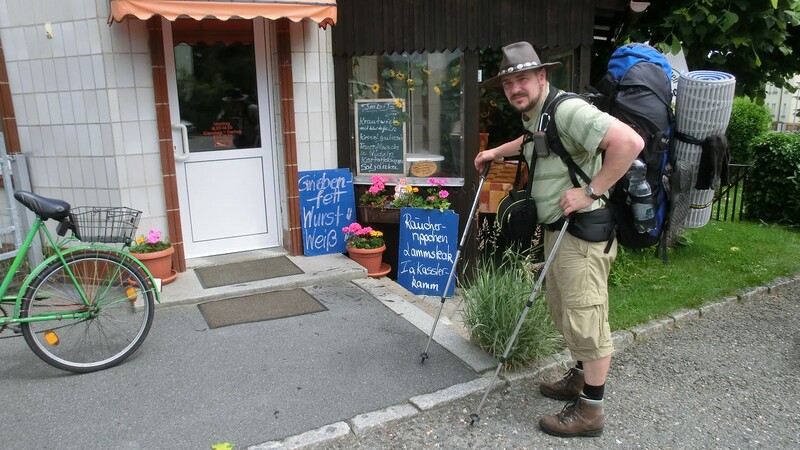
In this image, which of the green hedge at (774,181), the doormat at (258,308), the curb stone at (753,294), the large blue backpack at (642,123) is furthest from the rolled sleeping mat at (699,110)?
the green hedge at (774,181)

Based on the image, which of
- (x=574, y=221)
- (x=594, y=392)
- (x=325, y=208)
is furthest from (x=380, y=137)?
(x=594, y=392)

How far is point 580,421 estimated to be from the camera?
Answer: 3219 millimetres

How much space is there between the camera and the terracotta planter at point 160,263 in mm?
4953

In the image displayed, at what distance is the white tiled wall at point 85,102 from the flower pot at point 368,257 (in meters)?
1.75

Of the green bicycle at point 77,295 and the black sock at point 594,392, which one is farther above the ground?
the green bicycle at point 77,295

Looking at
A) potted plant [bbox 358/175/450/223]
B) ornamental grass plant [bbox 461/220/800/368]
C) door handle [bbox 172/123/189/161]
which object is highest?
door handle [bbox 172/123/189/161]

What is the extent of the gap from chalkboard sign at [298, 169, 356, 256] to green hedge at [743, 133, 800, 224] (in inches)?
261

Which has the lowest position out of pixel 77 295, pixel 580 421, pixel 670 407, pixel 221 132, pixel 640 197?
pixel 670 407

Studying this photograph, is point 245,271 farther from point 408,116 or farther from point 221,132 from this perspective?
point 408,116

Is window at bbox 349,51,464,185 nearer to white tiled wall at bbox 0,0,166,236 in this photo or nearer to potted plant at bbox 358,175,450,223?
potted plant at bbox 358,175,450,223

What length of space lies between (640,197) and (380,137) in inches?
142

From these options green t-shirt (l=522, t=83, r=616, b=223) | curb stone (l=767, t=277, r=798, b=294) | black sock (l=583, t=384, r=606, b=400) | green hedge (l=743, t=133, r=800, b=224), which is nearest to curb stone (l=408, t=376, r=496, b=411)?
black sock (l=583, t=384, r=606, b=400)

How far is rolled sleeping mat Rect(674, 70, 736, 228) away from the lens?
378cm

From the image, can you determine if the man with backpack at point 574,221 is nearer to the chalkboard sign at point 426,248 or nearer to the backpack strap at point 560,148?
the backpack strap at point 560,148
